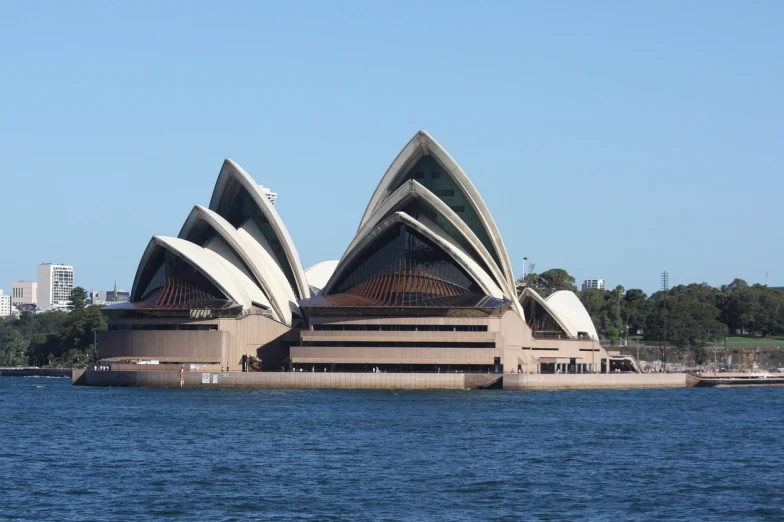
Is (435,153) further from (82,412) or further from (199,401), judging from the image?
(82,412)

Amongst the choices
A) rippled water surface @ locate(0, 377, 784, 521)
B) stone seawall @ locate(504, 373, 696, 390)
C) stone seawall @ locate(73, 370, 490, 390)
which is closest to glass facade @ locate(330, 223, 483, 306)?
stone seawall @ locate(73, 370, 490, 390)

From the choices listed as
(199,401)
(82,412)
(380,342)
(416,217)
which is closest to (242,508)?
(82,412)

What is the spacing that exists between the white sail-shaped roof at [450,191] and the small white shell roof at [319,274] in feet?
45.2

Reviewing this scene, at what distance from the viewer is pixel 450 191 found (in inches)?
4077

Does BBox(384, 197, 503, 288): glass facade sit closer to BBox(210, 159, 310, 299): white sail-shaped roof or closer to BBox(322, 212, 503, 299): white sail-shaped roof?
BBox(322, 212, 503, 299): white sail-shaped roof

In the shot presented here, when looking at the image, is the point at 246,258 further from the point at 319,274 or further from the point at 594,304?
the point at 594,304

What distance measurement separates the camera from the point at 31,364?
168m

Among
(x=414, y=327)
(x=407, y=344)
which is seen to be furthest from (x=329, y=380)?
(x=414, y=327)

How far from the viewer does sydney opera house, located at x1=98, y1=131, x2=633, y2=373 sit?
96.5 metres

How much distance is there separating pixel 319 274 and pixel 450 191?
20300 mm

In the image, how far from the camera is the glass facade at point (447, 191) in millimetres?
103287

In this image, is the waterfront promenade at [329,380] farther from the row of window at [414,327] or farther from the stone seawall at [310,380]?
the row of window at [414,327]

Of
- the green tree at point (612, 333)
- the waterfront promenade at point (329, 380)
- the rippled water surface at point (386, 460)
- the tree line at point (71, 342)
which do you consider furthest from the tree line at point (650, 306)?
the rippled water surface at point (386, 460)

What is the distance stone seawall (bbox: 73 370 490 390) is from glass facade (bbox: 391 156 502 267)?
13.5 m
